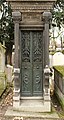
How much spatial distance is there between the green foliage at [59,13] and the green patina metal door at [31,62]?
20.1 ft

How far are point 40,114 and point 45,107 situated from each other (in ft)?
0.99

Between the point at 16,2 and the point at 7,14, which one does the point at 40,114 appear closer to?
the point at 16,2

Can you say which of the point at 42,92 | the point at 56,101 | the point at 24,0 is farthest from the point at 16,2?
the point at 56,101

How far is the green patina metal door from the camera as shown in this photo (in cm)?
688

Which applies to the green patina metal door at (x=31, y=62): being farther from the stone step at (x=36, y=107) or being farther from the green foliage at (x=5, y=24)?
the green foliage at (x=5, y=24)

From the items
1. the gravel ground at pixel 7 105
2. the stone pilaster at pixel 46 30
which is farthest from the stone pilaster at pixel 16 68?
the stone pilaster at pixel 46 30

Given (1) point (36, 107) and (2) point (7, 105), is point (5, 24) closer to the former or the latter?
(2) point (7, 105)

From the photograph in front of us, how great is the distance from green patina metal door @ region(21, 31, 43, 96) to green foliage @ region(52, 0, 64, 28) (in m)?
6.13

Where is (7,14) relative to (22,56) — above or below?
above

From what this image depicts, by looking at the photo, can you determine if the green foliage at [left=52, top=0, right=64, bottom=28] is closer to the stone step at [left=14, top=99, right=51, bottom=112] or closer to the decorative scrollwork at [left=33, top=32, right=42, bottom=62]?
the decorative scrollwork at [left=33, top=32, right=42, bottom=62]

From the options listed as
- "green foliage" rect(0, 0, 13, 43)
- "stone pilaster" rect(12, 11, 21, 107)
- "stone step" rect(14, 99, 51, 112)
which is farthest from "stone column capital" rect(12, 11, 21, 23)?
"green foliage" rect(0, 0, 13, 43)

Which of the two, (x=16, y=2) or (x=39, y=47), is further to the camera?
(x=39, y=47)

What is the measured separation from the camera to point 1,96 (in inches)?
344

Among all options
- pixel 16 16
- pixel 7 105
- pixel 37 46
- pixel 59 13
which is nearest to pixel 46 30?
pixel 37 46
